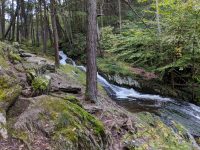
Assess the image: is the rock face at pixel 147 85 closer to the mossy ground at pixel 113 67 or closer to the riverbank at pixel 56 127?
the mossy ground at pixel 113 67

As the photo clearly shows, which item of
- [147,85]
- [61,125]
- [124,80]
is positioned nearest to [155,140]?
[61,125]

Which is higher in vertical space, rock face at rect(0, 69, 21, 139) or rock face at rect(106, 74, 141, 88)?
rock face at rect(0, 69, 21, 139)

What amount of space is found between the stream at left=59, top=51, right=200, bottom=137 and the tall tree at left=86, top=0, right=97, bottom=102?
10.8 feet

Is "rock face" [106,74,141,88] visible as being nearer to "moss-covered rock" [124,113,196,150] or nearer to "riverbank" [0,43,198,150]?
"moss-covered rock" [124,113,196,150]

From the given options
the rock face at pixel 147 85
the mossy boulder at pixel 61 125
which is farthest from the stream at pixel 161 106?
the mossy boulder at pixel 61 125

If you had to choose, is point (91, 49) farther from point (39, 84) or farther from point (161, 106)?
point (161, 106)

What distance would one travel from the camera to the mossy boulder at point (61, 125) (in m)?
4.32

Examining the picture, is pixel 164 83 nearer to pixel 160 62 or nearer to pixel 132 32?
pixel 160 62

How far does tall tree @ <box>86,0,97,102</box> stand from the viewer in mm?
7074

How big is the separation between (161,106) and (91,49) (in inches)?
224

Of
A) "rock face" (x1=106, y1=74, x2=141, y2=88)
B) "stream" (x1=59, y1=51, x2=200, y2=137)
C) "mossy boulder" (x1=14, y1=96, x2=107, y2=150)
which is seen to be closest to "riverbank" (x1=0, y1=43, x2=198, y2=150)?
"mossy boulder" (x1=14, y1=96, x2=107, y2=150)

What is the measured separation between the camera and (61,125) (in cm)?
461

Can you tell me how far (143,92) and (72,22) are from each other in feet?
56.0

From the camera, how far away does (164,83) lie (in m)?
15.4
